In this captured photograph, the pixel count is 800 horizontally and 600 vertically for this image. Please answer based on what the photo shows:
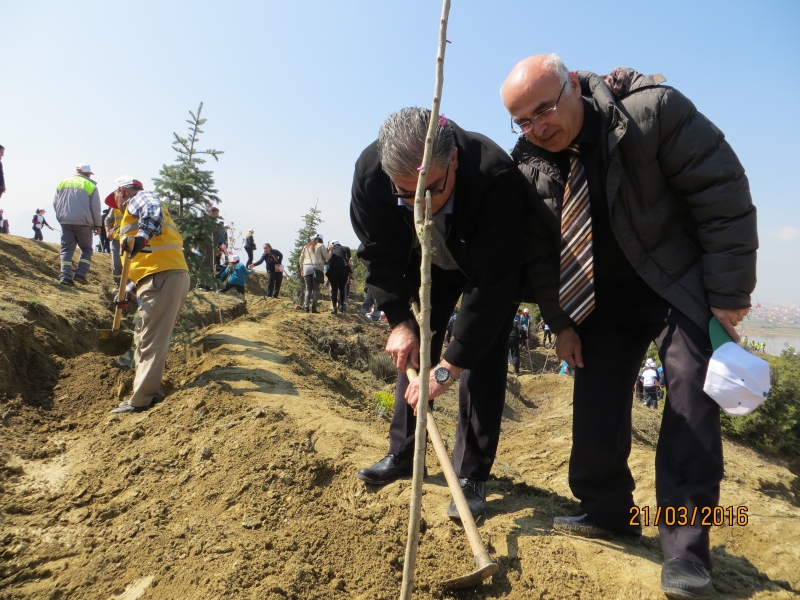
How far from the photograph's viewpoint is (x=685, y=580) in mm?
1950

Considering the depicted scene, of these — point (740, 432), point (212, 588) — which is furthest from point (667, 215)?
point (740, 432)

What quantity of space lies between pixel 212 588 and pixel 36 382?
4.15 meters

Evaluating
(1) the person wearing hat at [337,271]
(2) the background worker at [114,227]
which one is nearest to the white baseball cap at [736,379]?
(2) the background worker at [114,227]

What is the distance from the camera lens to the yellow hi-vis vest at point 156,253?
4.86 meters

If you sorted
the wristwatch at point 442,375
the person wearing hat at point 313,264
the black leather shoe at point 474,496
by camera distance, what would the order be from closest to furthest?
the wristwatch at point 442,375 < the black leather shoe at point 474,496 < the person wearing hat at point 313,264

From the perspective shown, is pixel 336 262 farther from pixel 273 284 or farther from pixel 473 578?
pixel 473 578

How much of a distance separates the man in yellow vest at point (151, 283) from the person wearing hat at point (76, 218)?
3.82 meters

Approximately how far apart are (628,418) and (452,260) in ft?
3.46

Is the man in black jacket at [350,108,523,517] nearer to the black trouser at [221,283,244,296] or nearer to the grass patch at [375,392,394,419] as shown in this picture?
the grass patch at [375,392,394,419]

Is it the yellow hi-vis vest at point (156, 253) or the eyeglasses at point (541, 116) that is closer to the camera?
the eyeglasses at point (541, 116)

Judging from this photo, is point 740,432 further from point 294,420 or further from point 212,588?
point 212,588

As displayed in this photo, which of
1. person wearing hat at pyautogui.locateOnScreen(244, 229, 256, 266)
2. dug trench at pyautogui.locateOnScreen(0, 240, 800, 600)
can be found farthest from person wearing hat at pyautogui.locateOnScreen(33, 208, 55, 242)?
dug trench at pyautogui.locateOnScreen(0, 240, 800, 600)

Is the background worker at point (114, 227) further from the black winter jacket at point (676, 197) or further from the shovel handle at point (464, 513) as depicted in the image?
the black winter jacket at point (676, 197)

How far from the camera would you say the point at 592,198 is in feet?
7.42
